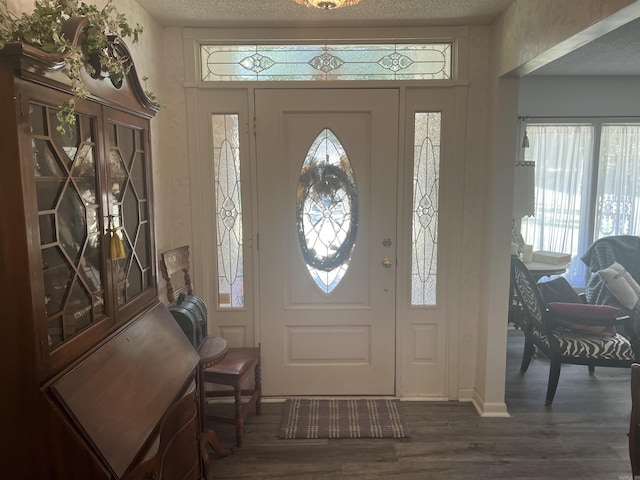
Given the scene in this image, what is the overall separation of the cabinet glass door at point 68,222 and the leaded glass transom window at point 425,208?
2100 mm

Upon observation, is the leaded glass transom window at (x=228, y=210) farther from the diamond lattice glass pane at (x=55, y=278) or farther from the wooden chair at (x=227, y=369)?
the diamond lattice glass pane at (x=55, y=278)

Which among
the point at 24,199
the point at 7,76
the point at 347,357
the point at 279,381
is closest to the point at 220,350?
the point at 279,381

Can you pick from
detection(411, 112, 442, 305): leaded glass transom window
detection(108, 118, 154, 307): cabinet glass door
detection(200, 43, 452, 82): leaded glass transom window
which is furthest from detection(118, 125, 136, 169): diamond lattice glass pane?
detection(411, 112, 442, 305): leaded glass transom window

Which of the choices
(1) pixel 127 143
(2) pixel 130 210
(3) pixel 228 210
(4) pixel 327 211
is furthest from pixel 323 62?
(2) pixel 130 210

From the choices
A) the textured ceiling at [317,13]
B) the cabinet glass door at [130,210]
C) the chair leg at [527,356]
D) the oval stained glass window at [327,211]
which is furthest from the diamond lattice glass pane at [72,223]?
the chair leg at [527,356]

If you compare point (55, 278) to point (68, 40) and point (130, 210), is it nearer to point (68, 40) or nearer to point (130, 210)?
point (130, 210)

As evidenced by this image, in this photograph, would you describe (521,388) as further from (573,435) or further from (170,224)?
(170,224)

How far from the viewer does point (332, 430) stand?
2867 millimetres

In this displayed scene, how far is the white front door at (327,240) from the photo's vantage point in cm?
302

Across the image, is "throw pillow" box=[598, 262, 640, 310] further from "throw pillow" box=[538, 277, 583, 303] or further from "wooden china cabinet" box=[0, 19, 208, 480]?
"wooden china cabinet" box=[0, 19, 208, 480]

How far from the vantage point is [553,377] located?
316cm

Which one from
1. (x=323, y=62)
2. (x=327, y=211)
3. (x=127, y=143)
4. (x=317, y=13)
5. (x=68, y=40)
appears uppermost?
(x=317, y=13)

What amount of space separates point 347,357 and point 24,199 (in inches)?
97.0

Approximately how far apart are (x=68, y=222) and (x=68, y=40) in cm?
52
